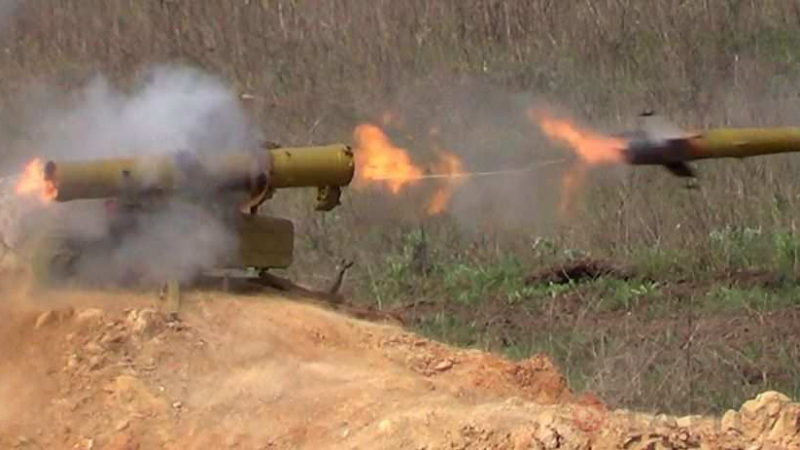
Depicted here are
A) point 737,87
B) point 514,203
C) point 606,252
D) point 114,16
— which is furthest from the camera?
point 114,16

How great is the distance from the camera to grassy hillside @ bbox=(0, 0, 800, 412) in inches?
398

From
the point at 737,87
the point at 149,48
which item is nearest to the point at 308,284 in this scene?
the point at 737,87

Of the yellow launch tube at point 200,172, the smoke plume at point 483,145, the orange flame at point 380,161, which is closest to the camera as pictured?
the yellow launch tube at point 200,172

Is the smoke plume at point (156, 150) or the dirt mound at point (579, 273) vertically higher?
the smoke plume at point (156, 150)

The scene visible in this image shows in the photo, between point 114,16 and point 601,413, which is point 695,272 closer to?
point 601,413

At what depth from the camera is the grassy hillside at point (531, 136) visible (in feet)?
33.1

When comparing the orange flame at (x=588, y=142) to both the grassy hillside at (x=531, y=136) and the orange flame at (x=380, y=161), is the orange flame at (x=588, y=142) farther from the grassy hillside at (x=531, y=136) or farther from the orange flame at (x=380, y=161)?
the orange flame at (x=380, y=161)

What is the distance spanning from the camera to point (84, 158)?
718 cm

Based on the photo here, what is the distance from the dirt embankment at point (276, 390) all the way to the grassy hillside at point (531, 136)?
7.08ft

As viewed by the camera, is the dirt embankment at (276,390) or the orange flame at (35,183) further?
the orange flame at (35,183)

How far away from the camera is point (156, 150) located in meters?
6.81

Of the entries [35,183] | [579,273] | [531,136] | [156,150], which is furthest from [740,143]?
[579,273]

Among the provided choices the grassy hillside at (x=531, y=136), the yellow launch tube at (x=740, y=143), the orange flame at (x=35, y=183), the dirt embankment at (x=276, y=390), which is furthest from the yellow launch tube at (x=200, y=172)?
the grassy hillside at (x=531, y=136)

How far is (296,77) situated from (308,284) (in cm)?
517
